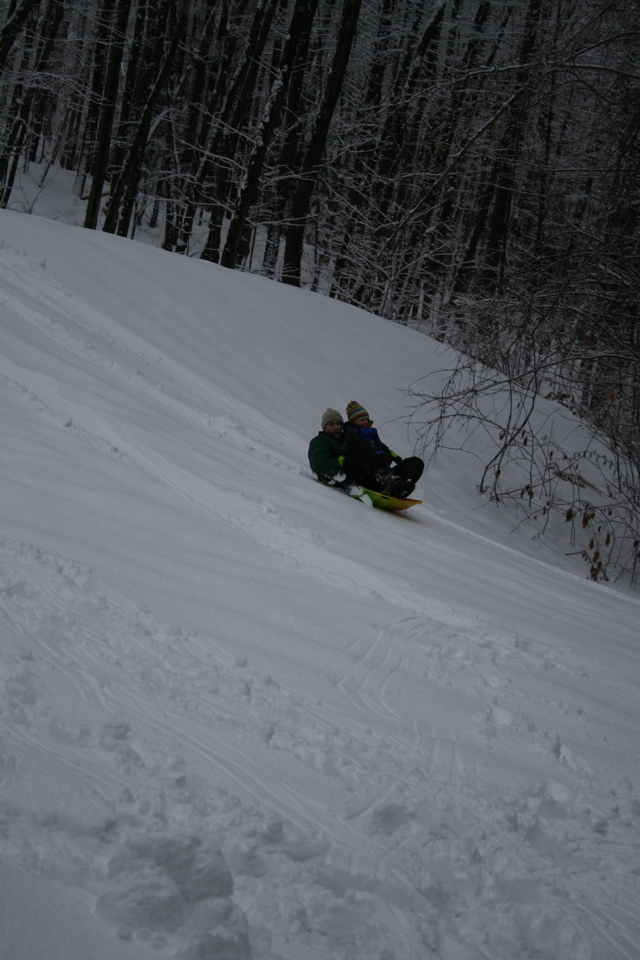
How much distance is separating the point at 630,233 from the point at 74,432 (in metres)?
4.73

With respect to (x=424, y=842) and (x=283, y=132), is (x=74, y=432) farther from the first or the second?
(x=283, y=132)

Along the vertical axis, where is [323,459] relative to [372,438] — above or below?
below

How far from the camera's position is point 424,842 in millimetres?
2021

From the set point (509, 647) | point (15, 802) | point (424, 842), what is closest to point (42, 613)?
point (15, 802)

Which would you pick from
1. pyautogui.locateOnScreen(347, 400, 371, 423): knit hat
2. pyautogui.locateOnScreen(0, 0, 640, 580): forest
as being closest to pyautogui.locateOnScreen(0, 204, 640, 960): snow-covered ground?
pyautogui.locateOnScreen(347, 400, 371, 423): knit hat

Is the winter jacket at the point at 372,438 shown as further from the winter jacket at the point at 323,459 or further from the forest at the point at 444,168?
the forest at the point at 444,168

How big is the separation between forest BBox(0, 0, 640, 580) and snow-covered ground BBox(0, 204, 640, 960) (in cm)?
215

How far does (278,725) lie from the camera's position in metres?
2.41

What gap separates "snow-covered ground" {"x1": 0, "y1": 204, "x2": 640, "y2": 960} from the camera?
1.67 metres

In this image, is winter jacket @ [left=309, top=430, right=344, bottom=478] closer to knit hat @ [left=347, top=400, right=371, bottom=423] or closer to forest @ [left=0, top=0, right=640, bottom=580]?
knit hat @ [left=347, top=400, right=371, bottom=423]

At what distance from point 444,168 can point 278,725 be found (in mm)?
4834

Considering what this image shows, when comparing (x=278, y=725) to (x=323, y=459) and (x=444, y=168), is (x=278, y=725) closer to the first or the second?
(x=323, y=459)

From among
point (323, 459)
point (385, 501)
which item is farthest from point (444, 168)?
point (385, 501)

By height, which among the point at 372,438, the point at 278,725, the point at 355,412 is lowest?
the point at 278,725
